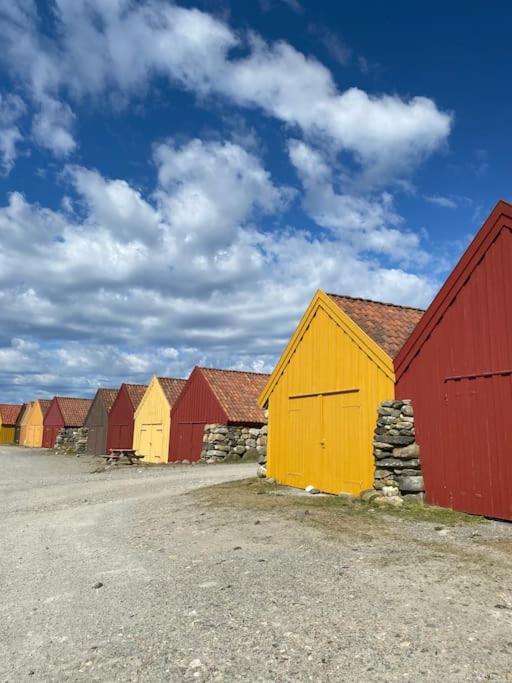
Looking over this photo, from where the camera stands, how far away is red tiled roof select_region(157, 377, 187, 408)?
116 ft

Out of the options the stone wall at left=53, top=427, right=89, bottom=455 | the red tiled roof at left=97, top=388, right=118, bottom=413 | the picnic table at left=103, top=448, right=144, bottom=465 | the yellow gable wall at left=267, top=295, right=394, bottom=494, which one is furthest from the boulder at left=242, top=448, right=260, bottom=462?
the stone wall at left=53, top=427, right=89, bottom=455

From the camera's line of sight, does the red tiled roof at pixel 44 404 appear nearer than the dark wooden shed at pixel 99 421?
No

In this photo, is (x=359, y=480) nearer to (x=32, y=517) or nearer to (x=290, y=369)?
(x=290, y=369)

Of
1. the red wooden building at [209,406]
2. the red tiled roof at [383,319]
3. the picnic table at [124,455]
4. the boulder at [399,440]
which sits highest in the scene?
the red tiled roof at [383,319]

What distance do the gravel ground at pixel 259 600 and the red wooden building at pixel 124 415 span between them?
30723 mm

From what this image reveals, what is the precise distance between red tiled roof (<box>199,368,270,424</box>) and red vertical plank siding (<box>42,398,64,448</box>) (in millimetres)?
32414

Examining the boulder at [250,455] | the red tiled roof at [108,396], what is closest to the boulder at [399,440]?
the boulder at [250,455]

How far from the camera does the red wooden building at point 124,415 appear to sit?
40844mm

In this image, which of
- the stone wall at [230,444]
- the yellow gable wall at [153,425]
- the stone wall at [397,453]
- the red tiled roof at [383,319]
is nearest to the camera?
the stone wall at [397,453]

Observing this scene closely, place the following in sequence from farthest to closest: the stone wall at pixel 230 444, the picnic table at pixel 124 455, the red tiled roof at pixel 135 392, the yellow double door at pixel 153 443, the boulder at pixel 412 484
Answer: the red tiled roof at pixel 135 392, the yellow double door at pixel 153 443, the picnic table at pixel 124 455, the stone wall at pixel 230 444, the boulder at pixel 412 484

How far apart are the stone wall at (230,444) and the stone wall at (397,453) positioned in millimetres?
17414

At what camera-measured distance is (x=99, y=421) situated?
46.8 meters

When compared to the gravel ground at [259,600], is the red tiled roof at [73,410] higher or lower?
higher

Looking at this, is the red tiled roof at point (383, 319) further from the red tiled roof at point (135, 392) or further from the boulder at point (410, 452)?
the red tiled roof at point (135, 392)
